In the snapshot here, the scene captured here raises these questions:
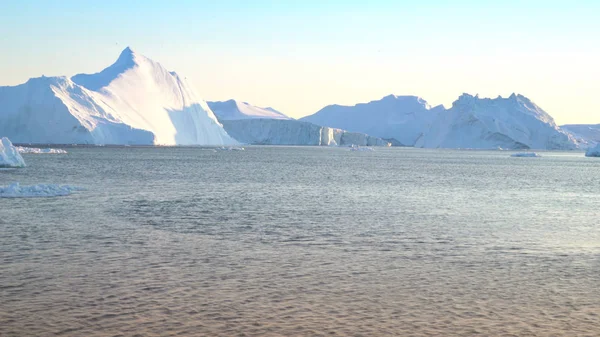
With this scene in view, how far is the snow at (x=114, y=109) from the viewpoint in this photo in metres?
92.6

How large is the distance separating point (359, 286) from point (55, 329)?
452 cm

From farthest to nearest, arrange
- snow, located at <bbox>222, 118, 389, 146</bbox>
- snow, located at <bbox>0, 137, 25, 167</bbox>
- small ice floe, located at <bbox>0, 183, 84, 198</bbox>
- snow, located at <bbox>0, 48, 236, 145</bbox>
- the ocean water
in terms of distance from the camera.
→ 1. snow, located at <bbox>222, 118, 389, 146</bbox>
2. snow, located at <bbox>0, 48, 236, 145</bbox>
3. snow, located at <bbox>0, 137, 25, 167</bbox>
4. small ice floe, located at <bbox>0, 183, 84, 198</bbox>
5. the ocean water

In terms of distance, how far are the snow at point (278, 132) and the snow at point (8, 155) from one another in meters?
114

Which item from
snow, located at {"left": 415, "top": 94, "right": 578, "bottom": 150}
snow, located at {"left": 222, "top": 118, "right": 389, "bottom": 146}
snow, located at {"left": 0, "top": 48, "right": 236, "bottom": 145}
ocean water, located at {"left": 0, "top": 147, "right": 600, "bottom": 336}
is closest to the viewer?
ocean water, located at {"left": 0, "top": 147, "right": 600, "bottom": 336}

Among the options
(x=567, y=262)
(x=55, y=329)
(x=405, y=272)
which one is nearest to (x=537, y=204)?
(x=567, y=262)


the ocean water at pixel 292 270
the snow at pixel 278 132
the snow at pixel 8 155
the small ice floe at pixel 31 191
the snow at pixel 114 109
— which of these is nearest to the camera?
the ocean water at pixel 292 270

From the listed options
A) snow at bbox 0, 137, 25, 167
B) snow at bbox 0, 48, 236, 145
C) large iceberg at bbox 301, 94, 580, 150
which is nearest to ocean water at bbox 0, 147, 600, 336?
snow at bbox 0, 137, 25, 167

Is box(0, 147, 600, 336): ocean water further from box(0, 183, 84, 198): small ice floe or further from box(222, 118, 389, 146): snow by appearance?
box(222, 118, 389, 146): snow

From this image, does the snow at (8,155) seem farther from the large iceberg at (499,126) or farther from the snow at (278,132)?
the snow at (278,132)

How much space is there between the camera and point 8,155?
43188mm

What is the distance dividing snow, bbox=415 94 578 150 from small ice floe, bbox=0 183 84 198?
363 feet

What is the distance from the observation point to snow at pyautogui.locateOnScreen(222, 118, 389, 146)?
158 metres

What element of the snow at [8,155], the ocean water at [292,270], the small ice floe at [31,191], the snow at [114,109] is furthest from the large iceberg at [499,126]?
the small ice floe at [31,191]

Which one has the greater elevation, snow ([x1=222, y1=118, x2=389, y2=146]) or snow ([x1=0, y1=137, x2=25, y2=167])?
snow ([x1=222, y1=118, x2=389, y2=146])
